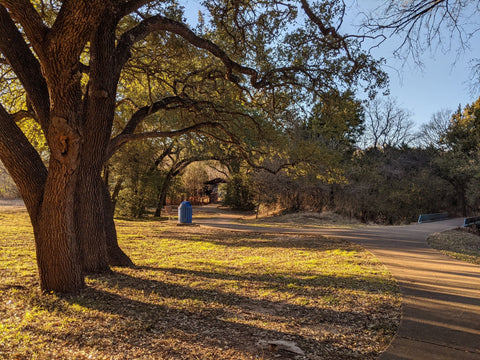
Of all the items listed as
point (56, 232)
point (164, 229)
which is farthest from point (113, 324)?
point (164, 229)

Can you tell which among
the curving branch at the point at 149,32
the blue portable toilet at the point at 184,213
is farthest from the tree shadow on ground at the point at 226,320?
the blue portable toilet at the point at 184,213

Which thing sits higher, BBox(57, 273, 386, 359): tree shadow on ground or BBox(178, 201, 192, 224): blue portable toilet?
BBox(178, 201, 192, 224): blue portable toilet

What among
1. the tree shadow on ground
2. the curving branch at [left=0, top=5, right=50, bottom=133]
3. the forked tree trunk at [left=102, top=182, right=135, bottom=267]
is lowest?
the tree shadow on ground

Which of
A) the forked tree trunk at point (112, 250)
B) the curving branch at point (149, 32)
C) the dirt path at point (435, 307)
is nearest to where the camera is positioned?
the dirt path at point (435, 307)

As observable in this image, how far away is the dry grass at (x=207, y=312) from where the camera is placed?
139 inches

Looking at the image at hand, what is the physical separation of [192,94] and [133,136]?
341 cm

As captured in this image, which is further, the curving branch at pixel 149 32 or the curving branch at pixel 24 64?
the curving branch at pixel 149 32

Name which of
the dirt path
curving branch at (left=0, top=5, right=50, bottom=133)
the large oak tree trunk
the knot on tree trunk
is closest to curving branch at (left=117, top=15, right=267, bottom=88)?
curving branch at (left=0, top=5, right=50, bottom=133)

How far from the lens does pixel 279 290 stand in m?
5.95

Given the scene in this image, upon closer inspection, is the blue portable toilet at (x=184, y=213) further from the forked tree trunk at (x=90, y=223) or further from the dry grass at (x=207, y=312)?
the forked tree trunk at (x=90, y=223)

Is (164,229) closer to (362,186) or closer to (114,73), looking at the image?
(114,73)

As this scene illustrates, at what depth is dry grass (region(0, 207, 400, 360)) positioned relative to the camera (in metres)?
3.54

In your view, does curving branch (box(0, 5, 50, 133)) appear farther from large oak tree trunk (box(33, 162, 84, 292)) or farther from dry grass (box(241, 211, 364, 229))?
dry grass (box(241, 211, 364, 229))

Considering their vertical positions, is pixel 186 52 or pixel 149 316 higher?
pixel 186 52
